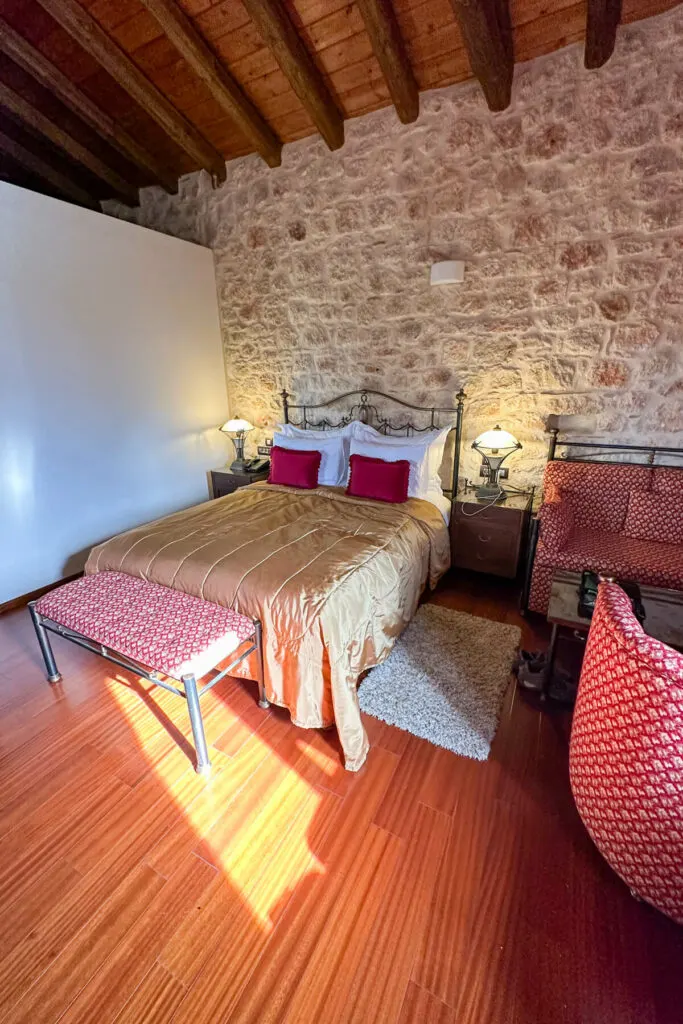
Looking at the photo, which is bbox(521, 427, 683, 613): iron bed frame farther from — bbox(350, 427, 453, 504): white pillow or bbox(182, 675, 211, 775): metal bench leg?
bbox(182, 675, 211, 775): metal bench leg

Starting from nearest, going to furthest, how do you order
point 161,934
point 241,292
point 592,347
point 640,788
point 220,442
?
point 640,788
point 161,934
point 592,347
point 241,292
point 220,442

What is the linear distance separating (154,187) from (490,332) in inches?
137

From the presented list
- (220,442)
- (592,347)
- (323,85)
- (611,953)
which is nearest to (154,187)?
(323,85)

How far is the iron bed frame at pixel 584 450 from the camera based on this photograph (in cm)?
272

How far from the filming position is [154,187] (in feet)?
13.5

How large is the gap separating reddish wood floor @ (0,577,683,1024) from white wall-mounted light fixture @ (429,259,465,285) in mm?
2716

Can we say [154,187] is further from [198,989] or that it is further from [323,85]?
[198,989]

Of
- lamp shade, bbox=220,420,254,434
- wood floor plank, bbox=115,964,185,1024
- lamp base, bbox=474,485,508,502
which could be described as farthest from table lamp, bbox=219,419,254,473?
wood floor plank, bbox=115,964,185,1024

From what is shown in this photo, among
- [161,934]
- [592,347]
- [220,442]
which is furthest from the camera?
[220,442]

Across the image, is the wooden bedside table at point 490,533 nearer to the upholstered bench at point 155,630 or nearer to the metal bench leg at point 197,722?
the upholstered bench at point 155,630

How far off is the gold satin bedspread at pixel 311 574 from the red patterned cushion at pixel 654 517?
3.70 ft

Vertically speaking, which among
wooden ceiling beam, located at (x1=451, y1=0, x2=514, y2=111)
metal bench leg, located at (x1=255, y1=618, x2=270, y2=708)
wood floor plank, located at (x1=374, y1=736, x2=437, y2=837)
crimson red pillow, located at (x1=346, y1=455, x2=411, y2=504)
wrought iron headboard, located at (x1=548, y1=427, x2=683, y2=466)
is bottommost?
wood floor plank, located at (x1=374, y1=736, x2=437, y2=837)

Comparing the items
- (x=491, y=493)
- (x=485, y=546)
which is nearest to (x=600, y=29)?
(x=491, y=493)

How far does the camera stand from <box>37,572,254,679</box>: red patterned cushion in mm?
1658
